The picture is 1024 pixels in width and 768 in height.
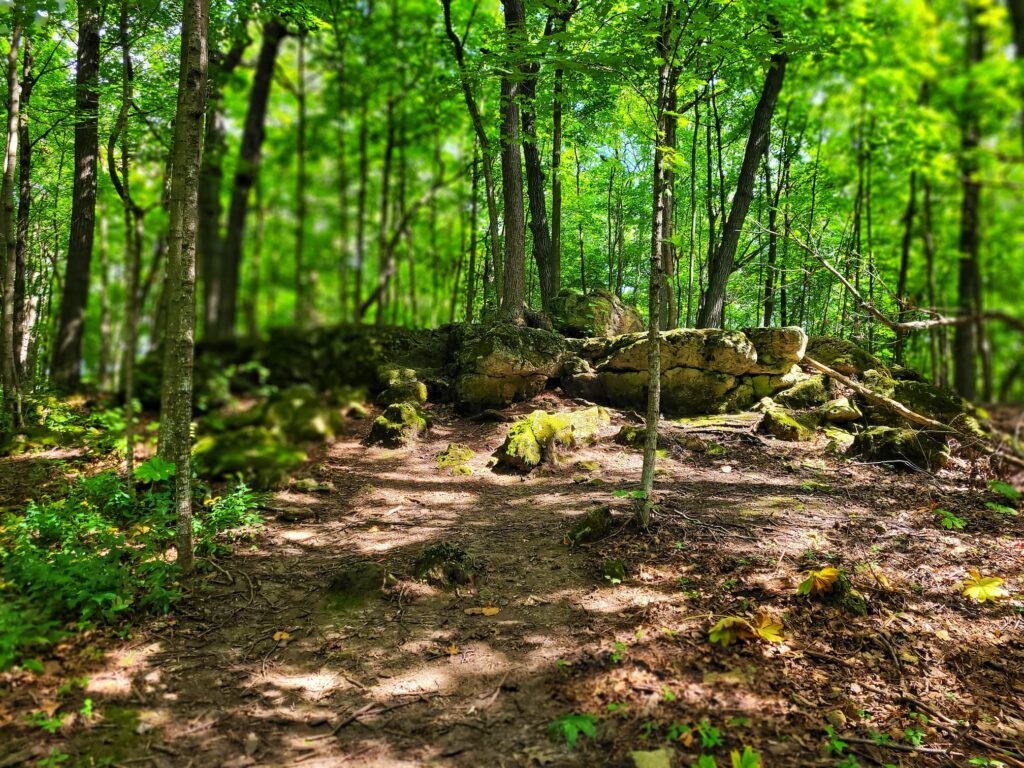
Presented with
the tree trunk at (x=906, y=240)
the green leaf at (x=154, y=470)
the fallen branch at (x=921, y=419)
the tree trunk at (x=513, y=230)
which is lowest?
the green leaf at (x=154, y=470)

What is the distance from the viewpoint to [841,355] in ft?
31.6

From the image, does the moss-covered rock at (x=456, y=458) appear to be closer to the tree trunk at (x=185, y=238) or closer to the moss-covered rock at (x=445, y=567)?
the moss-covered rock at (x=445, y=567)

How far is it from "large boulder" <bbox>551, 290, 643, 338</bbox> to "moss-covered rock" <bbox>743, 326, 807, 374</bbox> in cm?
396

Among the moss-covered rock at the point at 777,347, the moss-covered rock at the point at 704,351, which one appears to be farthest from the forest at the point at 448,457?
the moss-covered rock at the point at 704,351

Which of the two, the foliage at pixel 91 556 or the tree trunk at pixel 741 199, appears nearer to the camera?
the foliage at pixel 91 556

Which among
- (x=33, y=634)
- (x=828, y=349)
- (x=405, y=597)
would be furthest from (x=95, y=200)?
(x=828, y=349)

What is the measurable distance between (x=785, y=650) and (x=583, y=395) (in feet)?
25.2

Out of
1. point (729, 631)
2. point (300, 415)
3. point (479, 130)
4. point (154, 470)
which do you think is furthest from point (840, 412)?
point (154, 470)

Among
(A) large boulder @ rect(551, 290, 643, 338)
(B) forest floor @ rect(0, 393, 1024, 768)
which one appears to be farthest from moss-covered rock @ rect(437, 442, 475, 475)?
(A) large boulder @ rect(551, 290, 643, 338)

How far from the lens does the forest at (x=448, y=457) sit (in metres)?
1.52

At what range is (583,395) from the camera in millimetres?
10945

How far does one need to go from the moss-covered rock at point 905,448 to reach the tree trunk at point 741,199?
5.02 meters

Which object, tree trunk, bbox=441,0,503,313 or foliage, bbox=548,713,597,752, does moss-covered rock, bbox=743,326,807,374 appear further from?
foliage, bbox=548,713,597,752

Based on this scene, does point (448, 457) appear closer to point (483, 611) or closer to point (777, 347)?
point (483, 611)
